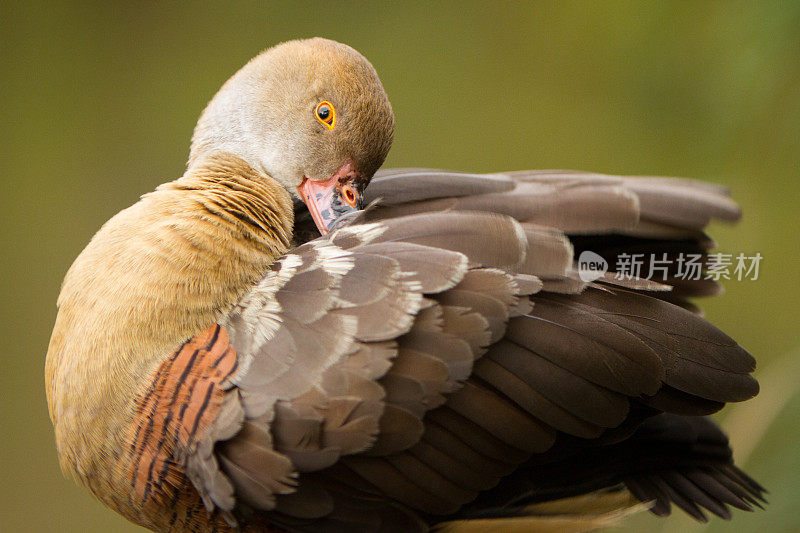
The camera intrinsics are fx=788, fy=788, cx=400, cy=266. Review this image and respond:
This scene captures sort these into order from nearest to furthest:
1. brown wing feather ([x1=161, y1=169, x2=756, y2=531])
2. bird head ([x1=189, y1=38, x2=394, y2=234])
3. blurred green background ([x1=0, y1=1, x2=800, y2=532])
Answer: brown wing feather ([x1=161, y1=169, x2=756, y2=531]) → bird head ([x1=189, y1=38, x2=394, y2=234]) → blurred green background ([x1=0, y1=1, x2=800, y2=532])

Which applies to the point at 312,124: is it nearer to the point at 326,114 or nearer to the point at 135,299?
the point at 326,114

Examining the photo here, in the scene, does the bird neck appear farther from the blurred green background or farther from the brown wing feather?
the blurred green background

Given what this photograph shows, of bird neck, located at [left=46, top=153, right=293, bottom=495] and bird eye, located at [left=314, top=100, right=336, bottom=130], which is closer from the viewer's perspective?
bird neck, located at [left=46, top=153, right=293, bottom=495]

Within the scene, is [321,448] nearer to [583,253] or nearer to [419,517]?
[419,517]

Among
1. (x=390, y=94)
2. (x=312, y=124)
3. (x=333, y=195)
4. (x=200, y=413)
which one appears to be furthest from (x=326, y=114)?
(x=390, y=94)

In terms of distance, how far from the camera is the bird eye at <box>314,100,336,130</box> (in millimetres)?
1454

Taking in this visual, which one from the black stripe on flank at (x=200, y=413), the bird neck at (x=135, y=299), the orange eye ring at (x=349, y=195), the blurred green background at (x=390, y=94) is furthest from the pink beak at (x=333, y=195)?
the blurred green background at (x=390, y=94)

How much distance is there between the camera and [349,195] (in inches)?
57.9

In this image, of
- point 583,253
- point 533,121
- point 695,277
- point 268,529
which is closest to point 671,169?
point 533,121

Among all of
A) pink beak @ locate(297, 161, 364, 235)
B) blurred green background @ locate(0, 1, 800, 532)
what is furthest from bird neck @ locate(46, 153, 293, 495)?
blurred green background @ locate(0, 1, 800, 532)

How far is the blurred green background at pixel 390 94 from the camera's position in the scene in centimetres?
263

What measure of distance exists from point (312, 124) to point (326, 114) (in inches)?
1.3

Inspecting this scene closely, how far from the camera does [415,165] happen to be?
2.89 m

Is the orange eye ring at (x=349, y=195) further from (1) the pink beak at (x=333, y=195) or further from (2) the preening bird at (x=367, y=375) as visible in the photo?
(2) the preening bird at (x=367, y=375)
